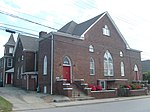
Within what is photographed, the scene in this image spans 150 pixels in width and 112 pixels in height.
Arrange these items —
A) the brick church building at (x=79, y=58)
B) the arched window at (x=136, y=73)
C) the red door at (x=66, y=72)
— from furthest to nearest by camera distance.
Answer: the arched window at (x=136, y=73) → the red door at (x=66, y=72) → the brick church building at (x=79, y=58)

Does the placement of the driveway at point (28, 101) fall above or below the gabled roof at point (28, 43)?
below

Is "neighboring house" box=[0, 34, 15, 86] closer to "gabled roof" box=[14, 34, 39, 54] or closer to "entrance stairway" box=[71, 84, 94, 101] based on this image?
"gabled roof" box=[14, 34, 39, 54]

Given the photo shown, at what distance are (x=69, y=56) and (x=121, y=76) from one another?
10.7 m

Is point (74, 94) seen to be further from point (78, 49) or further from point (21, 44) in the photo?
point (21, 44)

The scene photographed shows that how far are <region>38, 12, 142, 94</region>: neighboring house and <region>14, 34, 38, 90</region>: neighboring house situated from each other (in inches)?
95.5

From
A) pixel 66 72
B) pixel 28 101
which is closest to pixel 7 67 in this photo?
pixel 66 72

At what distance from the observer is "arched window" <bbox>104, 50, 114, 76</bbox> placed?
29297 mm

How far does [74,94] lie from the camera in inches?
838

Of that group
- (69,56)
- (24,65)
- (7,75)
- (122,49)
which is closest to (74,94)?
(69,56)

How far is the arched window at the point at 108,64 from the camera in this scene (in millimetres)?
29297

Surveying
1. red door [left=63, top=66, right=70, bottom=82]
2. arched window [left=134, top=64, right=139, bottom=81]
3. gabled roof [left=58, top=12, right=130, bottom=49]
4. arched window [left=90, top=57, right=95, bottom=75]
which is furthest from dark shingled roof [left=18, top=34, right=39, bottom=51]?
Answer: arched window [left=134, top=64, right=139, bottom=81]

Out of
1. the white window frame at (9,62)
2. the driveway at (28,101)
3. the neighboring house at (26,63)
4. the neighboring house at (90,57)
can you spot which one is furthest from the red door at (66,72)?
the white window frame at (9,62)

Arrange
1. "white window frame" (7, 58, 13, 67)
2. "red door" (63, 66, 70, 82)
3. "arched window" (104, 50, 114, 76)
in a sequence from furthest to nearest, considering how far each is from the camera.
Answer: "white window frame" (7, 58, 13, 67), "arched window" (104, 50, 114, 76), "red door" (63, 66, 70, 82)

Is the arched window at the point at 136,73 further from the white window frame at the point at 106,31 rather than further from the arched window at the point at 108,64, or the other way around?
the white window frame at the point at 106,31
